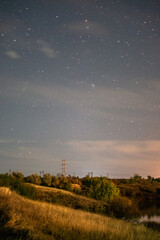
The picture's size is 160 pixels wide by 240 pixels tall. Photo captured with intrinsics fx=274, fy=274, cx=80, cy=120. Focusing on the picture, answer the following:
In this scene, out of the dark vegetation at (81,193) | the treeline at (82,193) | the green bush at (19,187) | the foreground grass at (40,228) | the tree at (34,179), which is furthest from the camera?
the tree at (34,179)

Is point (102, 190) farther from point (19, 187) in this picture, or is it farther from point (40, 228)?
point (40, 228)

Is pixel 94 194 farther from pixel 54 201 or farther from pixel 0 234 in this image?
pixel 0 234

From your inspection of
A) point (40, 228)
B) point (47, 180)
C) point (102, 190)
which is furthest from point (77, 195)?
point (40, 228)

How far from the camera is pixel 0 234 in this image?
9047mm

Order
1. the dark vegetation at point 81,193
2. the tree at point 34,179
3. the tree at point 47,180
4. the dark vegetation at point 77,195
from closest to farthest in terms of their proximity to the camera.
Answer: the dark vegetation at point 77,195, the dark vegetation at point 81,193, the tree at point 34,179, the tree at point 47,180

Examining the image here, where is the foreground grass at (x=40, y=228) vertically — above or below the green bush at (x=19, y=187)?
below

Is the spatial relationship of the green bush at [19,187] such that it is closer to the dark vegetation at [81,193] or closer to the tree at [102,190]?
the dark vegetation at [81,193]

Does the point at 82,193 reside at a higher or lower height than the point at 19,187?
lower

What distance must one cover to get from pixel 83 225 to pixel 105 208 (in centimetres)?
1617

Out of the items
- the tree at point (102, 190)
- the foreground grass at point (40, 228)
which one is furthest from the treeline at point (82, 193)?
the foreground grass at point (40, 228)

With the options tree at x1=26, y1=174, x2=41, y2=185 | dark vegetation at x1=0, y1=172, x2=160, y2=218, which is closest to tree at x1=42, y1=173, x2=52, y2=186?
dark vegetation at x1=0, y1=172, x2=160, y2=218

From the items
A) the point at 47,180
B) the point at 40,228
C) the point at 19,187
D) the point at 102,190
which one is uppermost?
the point at 47,180

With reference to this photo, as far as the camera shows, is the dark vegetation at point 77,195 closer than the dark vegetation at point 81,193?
Yes

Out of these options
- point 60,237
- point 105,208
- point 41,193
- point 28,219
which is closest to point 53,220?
point 28,219
